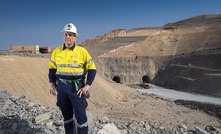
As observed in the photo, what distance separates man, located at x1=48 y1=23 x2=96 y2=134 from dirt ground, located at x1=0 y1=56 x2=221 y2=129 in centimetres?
948

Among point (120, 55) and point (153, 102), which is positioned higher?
point (120, 55)

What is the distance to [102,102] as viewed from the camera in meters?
18.1

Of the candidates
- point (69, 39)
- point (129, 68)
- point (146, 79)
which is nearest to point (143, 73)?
point (146, 79)

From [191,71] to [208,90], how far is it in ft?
24.9

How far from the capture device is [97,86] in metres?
19.4

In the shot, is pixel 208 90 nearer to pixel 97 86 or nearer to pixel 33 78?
pixel 97 86

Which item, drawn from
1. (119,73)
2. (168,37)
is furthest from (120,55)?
(168,37)

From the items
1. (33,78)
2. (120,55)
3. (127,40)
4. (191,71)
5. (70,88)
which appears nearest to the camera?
(70,88)

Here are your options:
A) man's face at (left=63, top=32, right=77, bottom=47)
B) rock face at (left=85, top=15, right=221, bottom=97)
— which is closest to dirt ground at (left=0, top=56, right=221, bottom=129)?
rock face at (left=85, top=15, right=221, bottom=97)

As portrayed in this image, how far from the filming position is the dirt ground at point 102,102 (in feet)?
46.4

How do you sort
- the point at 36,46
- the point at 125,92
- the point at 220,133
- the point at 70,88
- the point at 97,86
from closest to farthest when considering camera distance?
the point at 70,88
the point at 220,133
the point at 97,86
the point at 125,92
the point at 36,46

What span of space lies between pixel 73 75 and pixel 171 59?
37304 mm

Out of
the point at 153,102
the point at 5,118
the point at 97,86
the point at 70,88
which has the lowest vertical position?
the point at 153,102

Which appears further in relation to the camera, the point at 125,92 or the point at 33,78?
the point at 125,92
